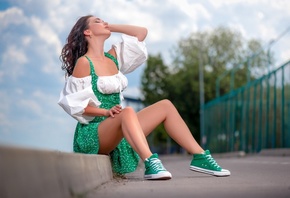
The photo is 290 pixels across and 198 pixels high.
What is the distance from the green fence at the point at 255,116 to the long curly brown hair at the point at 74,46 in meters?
14.5

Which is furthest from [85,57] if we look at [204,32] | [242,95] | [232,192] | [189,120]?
[204,32]

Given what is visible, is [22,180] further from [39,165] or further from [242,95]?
[242,95]

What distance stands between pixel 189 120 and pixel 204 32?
459 inches

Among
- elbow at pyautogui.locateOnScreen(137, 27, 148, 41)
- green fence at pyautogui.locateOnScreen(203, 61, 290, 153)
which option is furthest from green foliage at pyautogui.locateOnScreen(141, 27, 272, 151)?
elbow at pyautogui.locateOnScreen(137, 27, 148, 41)

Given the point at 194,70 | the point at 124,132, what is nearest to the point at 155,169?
the point at 124,132

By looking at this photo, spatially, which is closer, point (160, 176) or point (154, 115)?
point (160, 176)

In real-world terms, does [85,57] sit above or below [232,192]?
above

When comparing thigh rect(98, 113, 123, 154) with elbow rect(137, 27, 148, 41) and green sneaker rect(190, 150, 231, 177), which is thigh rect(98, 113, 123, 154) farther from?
elbow rect(137, 27, 148, 41)

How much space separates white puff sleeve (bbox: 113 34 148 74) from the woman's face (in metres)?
0.28

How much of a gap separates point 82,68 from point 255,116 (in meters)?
21.4

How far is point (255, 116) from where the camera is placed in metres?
26.8

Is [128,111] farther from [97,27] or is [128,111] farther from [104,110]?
[97,27]

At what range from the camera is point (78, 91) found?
5836 mm

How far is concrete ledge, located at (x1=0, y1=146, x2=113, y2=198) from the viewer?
249 cm
